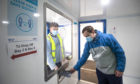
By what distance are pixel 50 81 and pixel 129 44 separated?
7.53 feet

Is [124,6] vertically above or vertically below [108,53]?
above

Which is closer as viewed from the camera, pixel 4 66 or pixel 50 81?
pixel 4 66

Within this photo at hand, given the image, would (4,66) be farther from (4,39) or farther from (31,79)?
(31,79)

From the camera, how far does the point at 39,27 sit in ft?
2.77

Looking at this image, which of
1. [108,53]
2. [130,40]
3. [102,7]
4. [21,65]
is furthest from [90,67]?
[21,65]

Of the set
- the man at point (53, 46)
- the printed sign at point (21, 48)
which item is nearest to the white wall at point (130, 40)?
the man at point (53, 46)

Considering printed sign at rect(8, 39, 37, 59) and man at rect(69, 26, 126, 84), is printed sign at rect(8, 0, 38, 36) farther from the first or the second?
man at rect(69, 26, 126, 84)

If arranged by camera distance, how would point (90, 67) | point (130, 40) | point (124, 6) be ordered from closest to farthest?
point (124, 6), point (130, 40), point (90, 67)

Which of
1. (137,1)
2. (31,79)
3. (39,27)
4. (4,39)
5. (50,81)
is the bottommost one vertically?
(50,81)

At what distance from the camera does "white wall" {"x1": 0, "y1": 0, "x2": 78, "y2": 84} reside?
51 cm

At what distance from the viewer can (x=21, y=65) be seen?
0.64m

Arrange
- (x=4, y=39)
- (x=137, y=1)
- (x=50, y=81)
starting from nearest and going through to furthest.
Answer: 1. (x=4, y=39)
2. (x=50, y=81)
3. (x=137, y=1)

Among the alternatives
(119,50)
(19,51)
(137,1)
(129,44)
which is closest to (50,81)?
(19,51)

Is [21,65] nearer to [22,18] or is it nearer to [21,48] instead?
[21,48]
